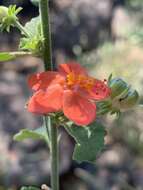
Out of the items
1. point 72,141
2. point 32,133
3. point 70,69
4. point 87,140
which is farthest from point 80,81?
point 72,141

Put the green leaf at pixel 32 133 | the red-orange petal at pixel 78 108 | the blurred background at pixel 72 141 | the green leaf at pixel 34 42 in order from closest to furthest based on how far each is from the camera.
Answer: the red-orange petal at pixel 78 108
the green leaf at pixel 34 42
the green leaf at pixel 32 133
the blurred background at pixel 72 141

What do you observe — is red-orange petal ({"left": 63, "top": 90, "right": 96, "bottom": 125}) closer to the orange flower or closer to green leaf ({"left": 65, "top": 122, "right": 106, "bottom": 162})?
the orange flower

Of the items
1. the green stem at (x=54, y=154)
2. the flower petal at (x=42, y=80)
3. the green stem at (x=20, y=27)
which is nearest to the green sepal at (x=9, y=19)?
the green stem at (x=20, y=27)

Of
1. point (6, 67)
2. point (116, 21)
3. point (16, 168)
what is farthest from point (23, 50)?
point (116, 21)

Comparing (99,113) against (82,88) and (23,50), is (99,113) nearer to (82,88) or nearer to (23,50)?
(82,88)

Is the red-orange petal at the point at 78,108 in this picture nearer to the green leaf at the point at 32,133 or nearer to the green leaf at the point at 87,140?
the green leaf at the point at 87,140

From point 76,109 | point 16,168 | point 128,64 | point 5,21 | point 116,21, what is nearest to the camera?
point 76,109
